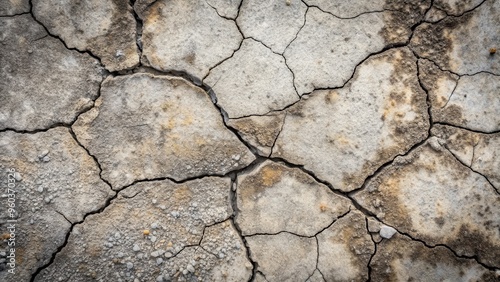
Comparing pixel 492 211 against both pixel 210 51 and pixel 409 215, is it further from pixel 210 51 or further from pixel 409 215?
pixel 210 51

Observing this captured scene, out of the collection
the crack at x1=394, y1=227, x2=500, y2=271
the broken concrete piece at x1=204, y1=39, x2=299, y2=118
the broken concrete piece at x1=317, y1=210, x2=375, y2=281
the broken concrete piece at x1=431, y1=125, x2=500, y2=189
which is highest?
the broken concrete piece at x1=431, y1=125, x2=500, y2=189

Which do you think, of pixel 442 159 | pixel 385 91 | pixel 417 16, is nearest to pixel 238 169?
pixel 385 91

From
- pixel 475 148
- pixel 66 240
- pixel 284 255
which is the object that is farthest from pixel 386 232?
pixel 66 240

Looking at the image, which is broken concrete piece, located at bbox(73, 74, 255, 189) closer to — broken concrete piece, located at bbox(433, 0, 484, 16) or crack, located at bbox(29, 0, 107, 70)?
Answer: crack, located at bbox(29, 0, 107, 70)

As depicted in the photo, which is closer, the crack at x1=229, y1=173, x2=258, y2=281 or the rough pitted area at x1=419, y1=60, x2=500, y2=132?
the crack at x1=229, y1=173, x2=258, y2=281

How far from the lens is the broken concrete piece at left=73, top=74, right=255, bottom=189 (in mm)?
2234

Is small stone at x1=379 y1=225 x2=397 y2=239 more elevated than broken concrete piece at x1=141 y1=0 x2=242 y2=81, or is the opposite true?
broken concrete piece at x1=141 y1=0 x2=242 y2=81

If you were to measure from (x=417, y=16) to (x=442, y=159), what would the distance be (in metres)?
1.03

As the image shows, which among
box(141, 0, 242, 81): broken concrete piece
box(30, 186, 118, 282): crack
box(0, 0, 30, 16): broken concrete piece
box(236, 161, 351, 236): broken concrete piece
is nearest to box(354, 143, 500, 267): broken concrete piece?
box(236, 161, 351, 236): broken concrete piece

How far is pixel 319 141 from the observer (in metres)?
2.29

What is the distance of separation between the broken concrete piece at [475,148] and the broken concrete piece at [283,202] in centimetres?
81

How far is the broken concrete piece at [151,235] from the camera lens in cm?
208

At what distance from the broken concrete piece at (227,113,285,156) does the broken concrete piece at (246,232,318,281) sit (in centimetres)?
58

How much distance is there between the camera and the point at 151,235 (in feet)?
7.02
